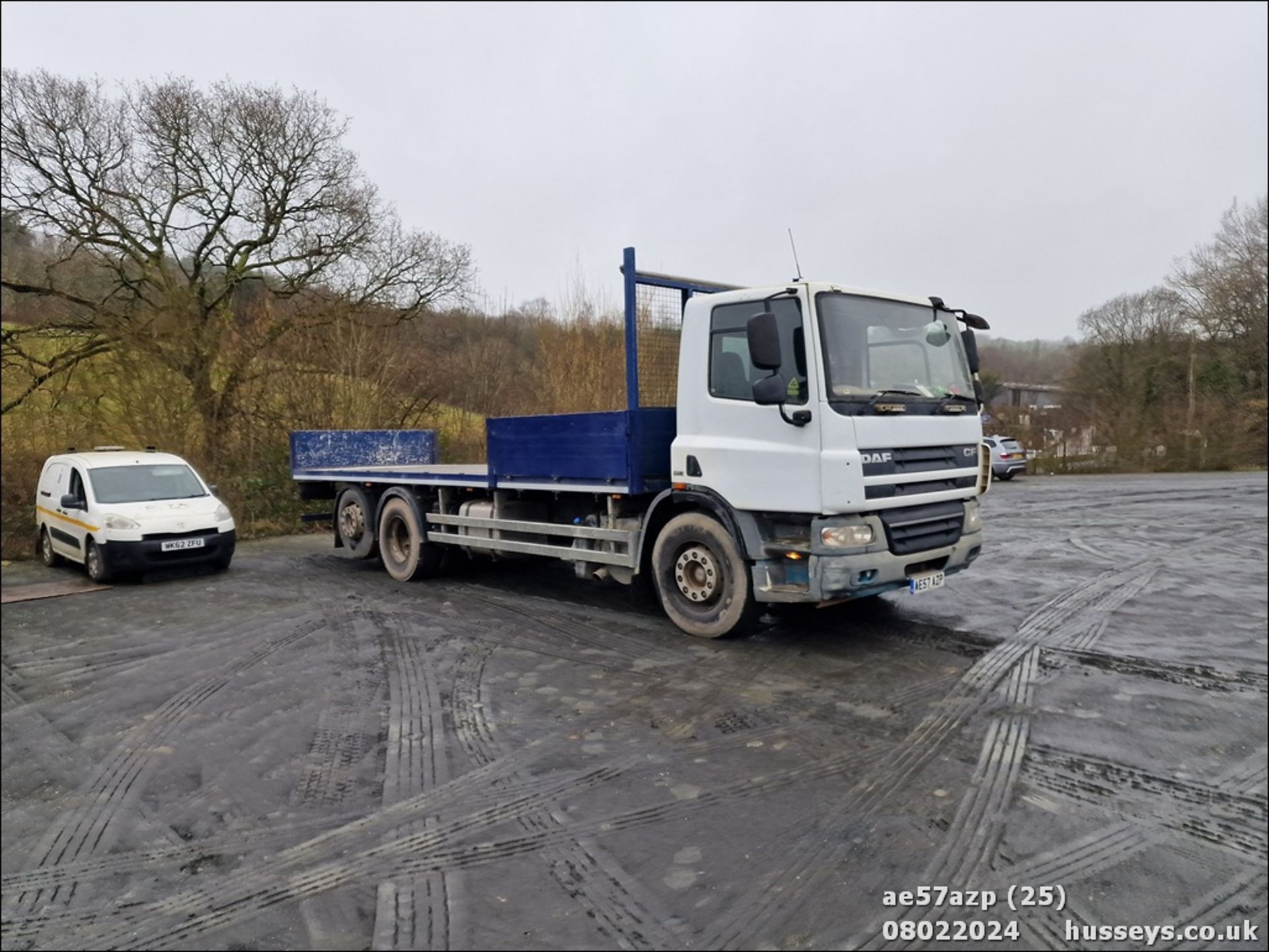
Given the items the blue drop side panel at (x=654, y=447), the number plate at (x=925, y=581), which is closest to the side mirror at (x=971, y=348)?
the number plate at (x=925, y=581)

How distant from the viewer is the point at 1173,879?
2785mm

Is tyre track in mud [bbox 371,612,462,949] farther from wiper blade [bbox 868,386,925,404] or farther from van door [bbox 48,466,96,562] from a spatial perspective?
van door [bbox 48,466,96,562]

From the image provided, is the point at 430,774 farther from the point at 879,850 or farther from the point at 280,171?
the point at 280,171

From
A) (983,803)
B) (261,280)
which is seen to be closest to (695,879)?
(983,803)

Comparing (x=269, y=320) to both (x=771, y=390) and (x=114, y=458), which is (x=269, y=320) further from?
→ (x=771, y=390)

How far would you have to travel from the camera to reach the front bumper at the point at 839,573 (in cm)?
539

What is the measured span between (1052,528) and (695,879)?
11.5 meters

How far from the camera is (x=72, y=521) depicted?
31.1 feet

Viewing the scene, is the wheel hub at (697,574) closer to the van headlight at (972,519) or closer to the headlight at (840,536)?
the headlight at (840,536)

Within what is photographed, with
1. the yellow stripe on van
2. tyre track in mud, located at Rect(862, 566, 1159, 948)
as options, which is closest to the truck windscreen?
tyre track in mud, located at Rect(862, 566, 1159, 948)

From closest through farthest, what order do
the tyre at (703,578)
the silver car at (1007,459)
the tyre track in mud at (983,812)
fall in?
the tyre track in mud at (983,812), the tyre at (703,578), the silver car at (1007,459)

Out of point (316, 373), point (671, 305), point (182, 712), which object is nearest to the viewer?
point (182, 712)

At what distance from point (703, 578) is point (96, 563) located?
7520 millimetres

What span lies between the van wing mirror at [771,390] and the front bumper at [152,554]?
294 inches
